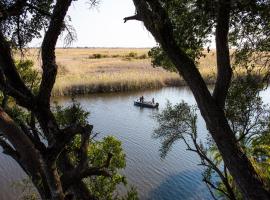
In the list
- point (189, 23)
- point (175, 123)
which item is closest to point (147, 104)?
point (175, 123)

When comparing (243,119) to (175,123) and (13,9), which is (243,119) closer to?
(175,123)

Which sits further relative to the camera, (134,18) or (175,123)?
(175,123)

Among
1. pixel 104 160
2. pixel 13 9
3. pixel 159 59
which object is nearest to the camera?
pixel 13 9

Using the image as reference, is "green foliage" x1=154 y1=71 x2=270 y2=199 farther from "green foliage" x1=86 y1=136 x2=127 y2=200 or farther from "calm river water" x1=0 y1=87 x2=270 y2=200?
"calm river water" x1=0 y1=87 x2=270 y2=200

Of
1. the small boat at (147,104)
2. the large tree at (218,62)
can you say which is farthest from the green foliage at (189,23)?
the small boat at (147,104)

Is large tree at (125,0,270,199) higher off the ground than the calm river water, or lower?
higher

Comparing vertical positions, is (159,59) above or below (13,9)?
below

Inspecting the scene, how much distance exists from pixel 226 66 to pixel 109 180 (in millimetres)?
7131

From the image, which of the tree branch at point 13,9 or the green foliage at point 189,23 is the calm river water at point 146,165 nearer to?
the green foliage at point 189,23

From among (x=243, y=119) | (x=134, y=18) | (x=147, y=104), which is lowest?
(x=147, y=104)

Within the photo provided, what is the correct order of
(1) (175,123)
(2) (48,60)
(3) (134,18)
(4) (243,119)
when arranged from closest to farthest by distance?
(2) (48,60), (3) (134,18), (4) (243,119), (1) (175,123)

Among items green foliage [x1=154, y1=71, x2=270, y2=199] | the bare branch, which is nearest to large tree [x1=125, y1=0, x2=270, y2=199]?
the bare branch

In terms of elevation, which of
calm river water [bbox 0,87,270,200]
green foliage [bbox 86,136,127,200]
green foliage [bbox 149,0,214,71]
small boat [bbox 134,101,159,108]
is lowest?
calm river water [bbox 0,87,270,200]

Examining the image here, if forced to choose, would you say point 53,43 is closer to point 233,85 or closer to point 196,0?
point 196,0
